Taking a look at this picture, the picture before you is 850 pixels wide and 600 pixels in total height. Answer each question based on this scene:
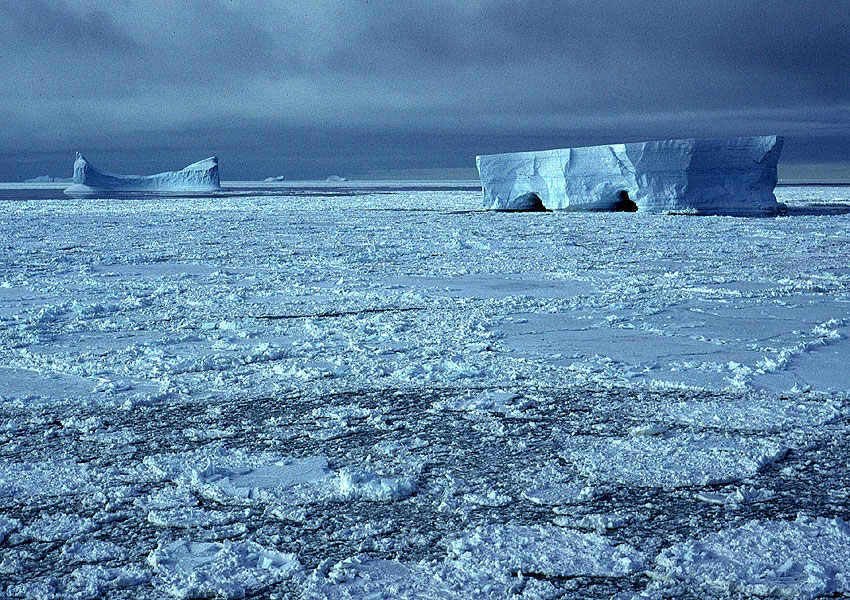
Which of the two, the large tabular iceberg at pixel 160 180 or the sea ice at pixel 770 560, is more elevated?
the large tabular iceberg at pixel 160 180

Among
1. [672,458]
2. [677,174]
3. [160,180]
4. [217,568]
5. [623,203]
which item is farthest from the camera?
[160,180]

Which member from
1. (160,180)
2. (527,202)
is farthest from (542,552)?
(160,180)

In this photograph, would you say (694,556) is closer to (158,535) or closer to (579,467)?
(579,467)

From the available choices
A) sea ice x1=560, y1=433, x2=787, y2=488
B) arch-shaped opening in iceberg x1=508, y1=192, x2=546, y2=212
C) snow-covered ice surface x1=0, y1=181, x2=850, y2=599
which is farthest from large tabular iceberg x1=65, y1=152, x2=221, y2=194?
sea ice x1=560, y1=433, x2=787, y2=488

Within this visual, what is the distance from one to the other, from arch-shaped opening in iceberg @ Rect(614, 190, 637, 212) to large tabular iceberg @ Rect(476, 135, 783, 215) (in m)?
0.13

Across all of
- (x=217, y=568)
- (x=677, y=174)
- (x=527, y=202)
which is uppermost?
(x=677, y=174)

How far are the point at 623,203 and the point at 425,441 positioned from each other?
50.7 feet

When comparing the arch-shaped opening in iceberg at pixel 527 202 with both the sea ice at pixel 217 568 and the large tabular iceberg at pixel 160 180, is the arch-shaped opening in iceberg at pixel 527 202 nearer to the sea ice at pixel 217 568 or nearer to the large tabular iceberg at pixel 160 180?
the sea ice at pixel 217 568

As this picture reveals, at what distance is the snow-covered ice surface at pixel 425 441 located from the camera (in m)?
1.64

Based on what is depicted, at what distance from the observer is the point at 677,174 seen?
597 inches

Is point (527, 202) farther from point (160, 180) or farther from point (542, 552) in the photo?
point (160, 180)

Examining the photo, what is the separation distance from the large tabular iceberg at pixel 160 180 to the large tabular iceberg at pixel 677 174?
30.2m

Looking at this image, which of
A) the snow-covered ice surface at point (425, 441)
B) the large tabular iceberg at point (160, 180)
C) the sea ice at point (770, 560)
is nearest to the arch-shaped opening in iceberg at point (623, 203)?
the snow-covered ice surface at point (425, 441)

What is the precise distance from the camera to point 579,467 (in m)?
2.21
